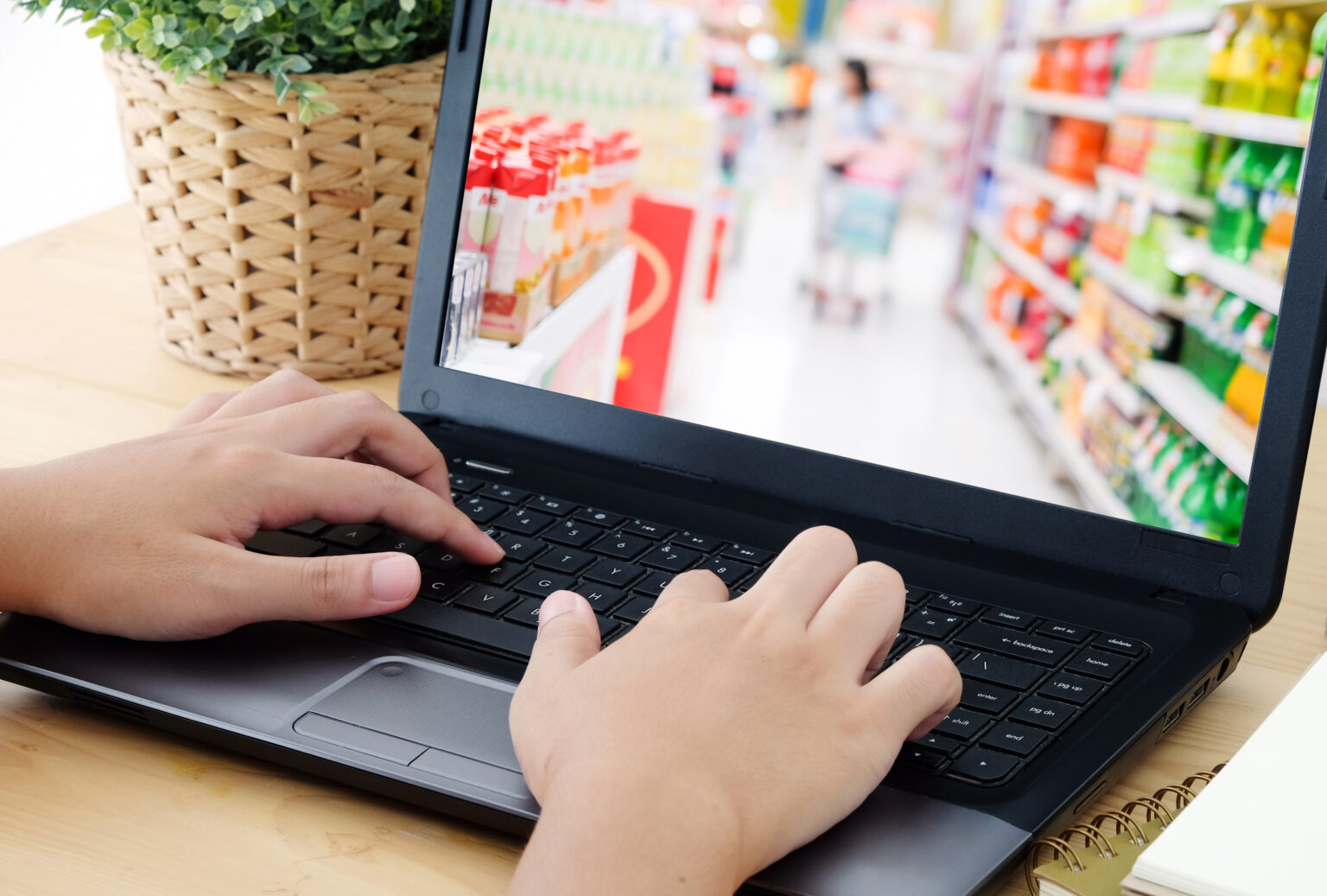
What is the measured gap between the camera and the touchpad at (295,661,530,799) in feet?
1.65

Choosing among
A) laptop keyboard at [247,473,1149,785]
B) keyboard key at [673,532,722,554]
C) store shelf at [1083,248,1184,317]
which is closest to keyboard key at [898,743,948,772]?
laptop keyboard at [247,473,1149,785]

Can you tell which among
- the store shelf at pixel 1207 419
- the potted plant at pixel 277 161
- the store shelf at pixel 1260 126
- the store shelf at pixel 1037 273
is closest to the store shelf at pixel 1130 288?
the store shelf at pixel 1037 273

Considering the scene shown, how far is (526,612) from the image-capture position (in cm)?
62

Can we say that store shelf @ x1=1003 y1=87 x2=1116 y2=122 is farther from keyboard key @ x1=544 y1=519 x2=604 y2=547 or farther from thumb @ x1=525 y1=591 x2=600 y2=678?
thumb @ x1=525 y1=591 x2=600 y2=678

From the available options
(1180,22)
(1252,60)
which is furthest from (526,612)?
(1180,22)

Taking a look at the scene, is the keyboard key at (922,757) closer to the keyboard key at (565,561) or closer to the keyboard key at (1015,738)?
the keyboard key at (1015,738)

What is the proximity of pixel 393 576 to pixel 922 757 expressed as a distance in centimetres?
28

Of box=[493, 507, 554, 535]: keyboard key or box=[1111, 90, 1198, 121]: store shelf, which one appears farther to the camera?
box=[1111, 90, 1198, 121]: store shelf

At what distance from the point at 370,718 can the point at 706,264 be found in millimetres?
490

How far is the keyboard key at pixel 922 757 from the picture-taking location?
52cm

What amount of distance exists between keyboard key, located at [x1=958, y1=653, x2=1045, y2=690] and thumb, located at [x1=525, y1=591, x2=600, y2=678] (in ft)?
0.66

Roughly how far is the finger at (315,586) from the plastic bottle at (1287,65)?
1.67 metres

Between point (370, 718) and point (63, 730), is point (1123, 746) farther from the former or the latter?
point (63, 730)

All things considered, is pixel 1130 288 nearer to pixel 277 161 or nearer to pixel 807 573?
pixel 277 161
